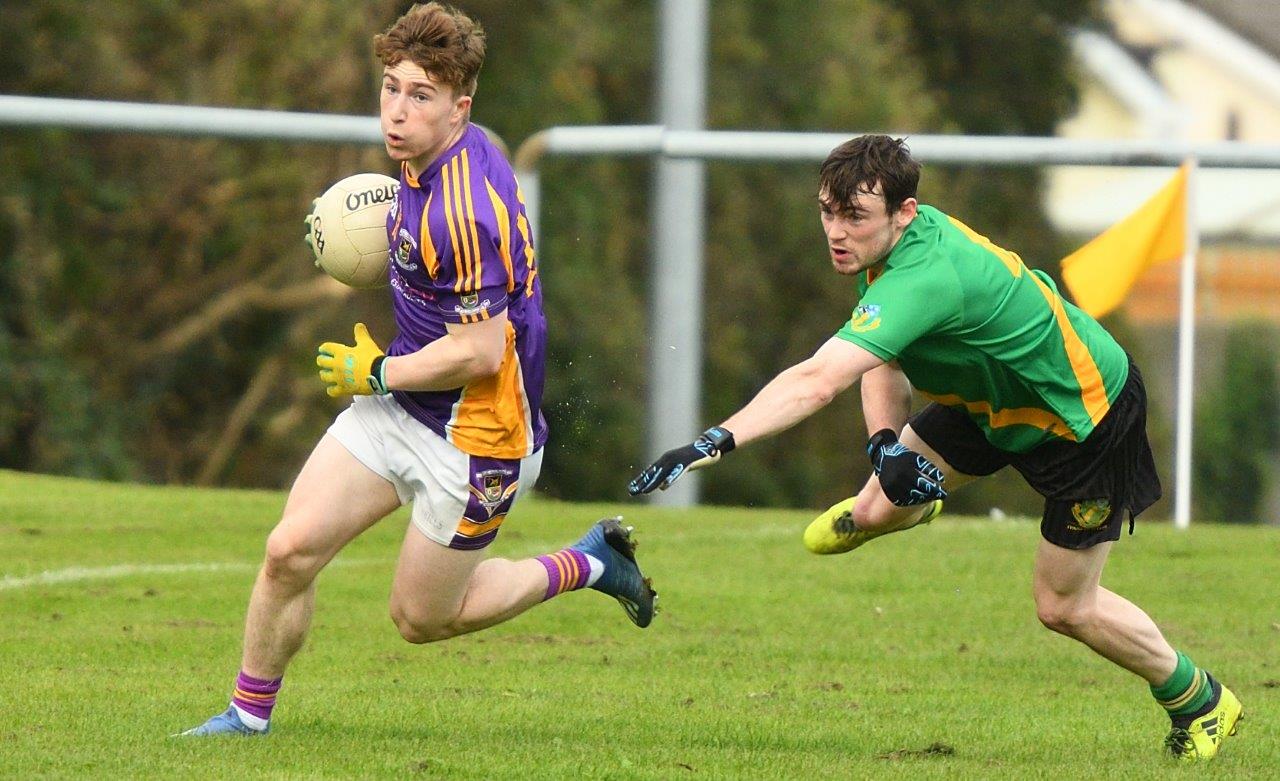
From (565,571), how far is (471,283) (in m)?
1.35

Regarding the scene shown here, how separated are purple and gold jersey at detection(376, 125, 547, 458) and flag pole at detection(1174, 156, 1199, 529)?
251 inches

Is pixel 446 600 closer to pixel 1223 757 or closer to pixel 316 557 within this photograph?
pixel 316 557

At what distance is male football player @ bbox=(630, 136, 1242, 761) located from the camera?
582 cm

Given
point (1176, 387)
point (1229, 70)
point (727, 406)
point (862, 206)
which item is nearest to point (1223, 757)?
point (862, 206)

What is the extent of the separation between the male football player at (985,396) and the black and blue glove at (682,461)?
218 mm

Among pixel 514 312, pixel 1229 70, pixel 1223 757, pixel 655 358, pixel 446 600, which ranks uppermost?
pixel 514 312

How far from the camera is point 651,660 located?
8.23 metres

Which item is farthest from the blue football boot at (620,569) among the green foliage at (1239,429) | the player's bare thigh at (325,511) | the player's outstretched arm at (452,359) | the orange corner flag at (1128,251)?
the green foliage at (1239,429)

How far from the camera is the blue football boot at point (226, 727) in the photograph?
634 cm

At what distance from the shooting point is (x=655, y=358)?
1306 cm

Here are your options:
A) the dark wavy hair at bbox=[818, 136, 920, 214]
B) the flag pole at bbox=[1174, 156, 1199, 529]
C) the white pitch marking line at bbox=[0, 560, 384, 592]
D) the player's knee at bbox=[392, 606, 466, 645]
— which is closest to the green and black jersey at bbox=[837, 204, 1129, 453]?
the dark wavy hair at bbox=[818, 136, 920, 214]

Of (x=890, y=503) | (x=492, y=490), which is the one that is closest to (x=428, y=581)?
(x=492, y=490)

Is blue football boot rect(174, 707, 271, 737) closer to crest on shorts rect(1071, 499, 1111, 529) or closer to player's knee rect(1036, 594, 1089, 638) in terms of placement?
player's knee rect(1036, 594, 1089, 638)

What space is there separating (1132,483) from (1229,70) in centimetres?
4301
